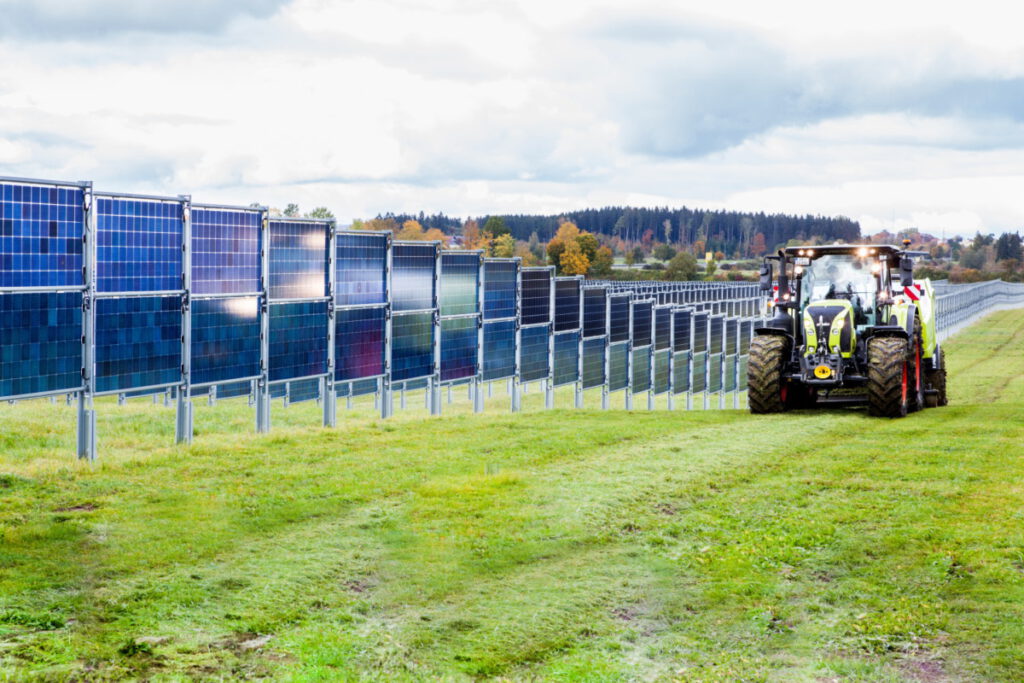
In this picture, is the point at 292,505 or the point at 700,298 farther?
the point at 700,298

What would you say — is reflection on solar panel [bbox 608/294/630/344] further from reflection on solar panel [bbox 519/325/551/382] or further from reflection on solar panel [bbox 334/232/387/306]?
reflection on solar panel [bbox 334/232/387/306]

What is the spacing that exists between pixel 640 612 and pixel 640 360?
2652cm

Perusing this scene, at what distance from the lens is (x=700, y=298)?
65062 millimetres

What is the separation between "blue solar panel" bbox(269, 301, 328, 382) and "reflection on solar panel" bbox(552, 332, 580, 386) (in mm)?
10265

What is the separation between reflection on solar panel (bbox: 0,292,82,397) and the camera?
13.5 meters

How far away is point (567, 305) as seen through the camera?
2916 centimetres

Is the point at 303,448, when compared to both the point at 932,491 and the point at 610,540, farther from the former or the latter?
the point at 932,491

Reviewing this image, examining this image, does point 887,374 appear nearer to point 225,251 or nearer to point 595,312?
point 595,312

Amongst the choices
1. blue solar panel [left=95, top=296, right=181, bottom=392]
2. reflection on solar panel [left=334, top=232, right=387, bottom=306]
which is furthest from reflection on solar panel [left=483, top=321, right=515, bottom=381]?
blue solar panel [left=95, top=296, right=181, bottom=392]

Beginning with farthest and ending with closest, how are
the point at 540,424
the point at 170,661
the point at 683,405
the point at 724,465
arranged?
the point at 683,405
the point at 540,424
the point at 724,465
the point at 170,661

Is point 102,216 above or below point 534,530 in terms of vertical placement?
above

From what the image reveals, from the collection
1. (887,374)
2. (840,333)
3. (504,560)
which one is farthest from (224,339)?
(887,374)

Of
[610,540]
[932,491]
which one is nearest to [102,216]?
[610,540]

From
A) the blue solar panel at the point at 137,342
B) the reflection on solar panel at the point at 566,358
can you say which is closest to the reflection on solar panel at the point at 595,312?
the reflection on solar panel at the point at 566,358
